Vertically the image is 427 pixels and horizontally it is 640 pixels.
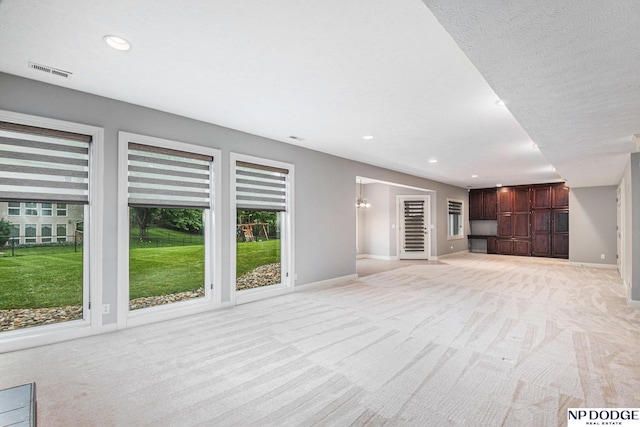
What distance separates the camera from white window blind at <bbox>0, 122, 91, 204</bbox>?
3.02 meters

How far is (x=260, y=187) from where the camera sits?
512 cm

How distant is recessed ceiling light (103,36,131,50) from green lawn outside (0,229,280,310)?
228 centimetres

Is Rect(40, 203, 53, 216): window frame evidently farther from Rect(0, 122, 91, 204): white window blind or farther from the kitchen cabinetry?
the kitchen cabinetry

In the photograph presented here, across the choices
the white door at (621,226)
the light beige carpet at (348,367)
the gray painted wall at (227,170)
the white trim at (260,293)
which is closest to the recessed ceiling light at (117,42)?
the gray painted wall at (227,170)

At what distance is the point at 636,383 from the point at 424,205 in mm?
8128

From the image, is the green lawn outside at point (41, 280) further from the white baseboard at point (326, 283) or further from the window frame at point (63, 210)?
the white baseboard at point (326, 283)

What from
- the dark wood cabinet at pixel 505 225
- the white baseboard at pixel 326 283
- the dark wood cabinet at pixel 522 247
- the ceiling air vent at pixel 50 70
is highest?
the ceiling air vent at pixel 50 70

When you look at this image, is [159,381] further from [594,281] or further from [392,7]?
[594,281]

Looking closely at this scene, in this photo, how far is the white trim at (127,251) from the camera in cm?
359

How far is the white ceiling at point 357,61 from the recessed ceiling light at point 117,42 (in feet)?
0.18

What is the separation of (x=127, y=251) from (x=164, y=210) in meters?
1.12

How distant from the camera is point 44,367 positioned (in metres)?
2.67

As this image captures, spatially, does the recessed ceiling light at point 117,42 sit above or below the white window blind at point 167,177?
above

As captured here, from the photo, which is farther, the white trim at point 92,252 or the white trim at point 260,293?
the white trim at point 260,293
